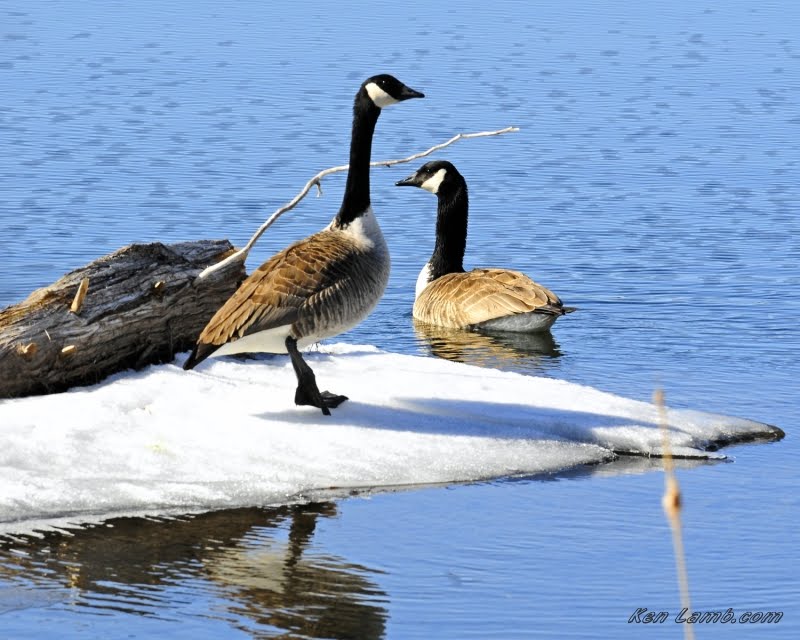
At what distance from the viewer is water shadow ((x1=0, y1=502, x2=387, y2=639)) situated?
6023 millimetres

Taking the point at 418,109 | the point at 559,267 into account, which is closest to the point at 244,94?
the point at 418,109

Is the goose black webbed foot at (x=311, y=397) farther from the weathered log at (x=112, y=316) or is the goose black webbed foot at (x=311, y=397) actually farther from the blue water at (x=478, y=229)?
the weathered log at (x=112, y=316)

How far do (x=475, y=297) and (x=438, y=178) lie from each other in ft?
6.67

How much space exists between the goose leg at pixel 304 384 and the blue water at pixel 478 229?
3.07 feet

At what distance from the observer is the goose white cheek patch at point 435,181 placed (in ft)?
47.7

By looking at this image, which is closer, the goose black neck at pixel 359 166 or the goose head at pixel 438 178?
the goose black neck at pixel 359 166

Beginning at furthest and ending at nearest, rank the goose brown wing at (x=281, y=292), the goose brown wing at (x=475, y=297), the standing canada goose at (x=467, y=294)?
the goose brown wing at (x=475, y=297) < the standing canada goose at (x=467, y=294) < the goose brown wing at (x=281, y=292)

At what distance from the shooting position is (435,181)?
14.6 metres

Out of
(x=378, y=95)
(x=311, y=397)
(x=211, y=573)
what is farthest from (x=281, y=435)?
(x=378, y=95)

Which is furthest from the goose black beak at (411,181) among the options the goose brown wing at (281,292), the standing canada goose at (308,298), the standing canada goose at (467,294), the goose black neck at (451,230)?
the goose brown wing at (281,292)

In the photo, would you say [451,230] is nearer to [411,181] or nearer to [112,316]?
[411,181]

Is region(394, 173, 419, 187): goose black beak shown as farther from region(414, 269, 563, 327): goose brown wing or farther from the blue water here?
region(414, 269, 563, 327): goose brown wing

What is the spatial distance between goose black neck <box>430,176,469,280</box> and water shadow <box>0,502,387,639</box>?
6883 mm

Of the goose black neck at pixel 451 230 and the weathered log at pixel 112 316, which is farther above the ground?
the weathered log at pixel 112 316
